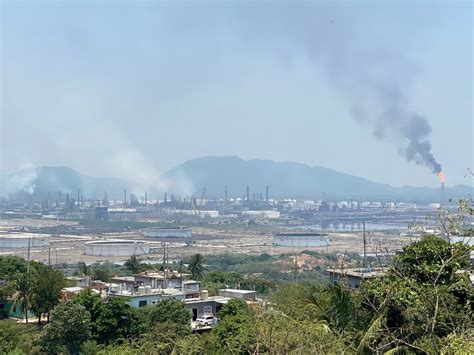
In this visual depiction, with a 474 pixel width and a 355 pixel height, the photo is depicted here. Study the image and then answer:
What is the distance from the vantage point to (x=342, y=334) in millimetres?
4523

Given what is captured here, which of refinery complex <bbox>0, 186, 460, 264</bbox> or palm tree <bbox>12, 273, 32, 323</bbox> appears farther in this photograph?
refinery complex <bbox>0, 186, 460, 264</bbox>

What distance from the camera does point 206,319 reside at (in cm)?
1412

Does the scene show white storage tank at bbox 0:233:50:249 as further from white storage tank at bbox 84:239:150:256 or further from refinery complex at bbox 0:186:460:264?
white storage tank at bbox 84:239:150:256

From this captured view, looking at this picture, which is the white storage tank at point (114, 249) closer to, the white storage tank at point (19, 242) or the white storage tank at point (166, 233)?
the white storage tank at point (19, 242)

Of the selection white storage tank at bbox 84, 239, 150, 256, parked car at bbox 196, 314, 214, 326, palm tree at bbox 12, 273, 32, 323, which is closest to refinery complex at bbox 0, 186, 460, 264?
white storage tank at bbox 84, 239, 150, 256

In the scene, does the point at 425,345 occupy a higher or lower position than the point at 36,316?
higher

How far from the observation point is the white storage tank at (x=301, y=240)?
5350 centimetres

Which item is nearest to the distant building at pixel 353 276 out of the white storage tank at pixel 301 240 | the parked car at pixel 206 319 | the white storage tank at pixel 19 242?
the parked car at pixel 206 319

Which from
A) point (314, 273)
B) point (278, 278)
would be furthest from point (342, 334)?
point (314, 273)

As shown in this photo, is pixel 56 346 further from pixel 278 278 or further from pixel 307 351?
pixel 278 278

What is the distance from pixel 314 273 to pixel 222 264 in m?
7.16

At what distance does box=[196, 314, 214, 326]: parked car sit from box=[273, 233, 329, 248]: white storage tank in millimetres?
38844

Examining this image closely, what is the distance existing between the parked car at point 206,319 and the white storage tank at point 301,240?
1529 inches

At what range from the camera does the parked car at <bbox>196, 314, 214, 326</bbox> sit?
1368cm
